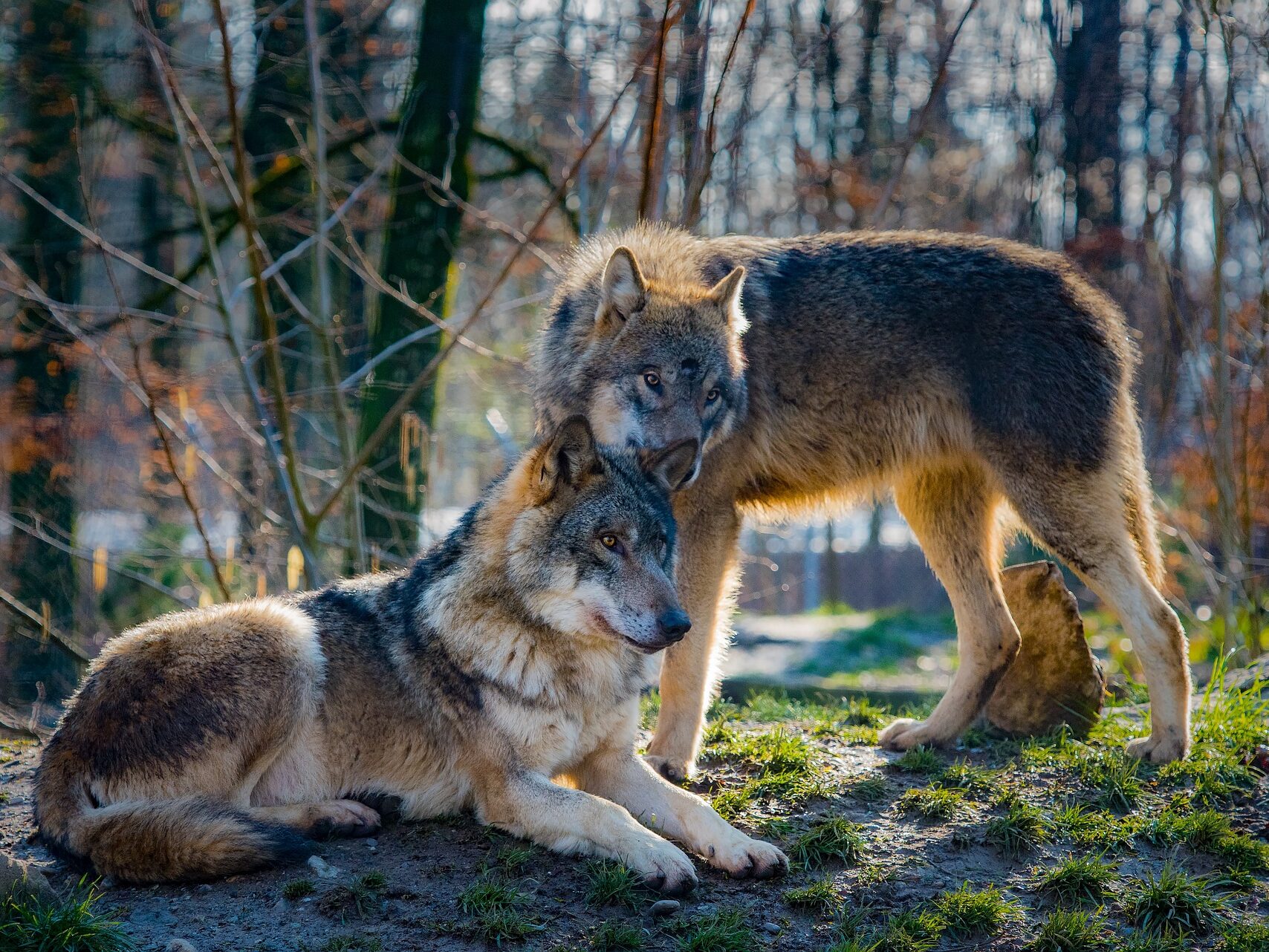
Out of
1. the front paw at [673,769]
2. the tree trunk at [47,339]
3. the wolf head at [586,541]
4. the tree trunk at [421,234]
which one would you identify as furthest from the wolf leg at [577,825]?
the tree trunk at [47,339]

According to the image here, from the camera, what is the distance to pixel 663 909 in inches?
137

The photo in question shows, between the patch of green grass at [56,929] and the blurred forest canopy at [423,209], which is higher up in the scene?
the blurred forest canopy at [423,209]

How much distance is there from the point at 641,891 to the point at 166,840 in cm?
160

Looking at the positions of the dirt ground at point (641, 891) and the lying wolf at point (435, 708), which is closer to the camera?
the dirt ground at point (641, 891)

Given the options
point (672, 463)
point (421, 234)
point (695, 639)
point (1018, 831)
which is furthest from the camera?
point (421, 234)

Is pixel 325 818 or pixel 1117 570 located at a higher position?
pixel 1117 570

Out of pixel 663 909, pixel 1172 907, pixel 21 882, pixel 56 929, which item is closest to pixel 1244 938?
pixel 1172 907

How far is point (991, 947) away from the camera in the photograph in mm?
3406

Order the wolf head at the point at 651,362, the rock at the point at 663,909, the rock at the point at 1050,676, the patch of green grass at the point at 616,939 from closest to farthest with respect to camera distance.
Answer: the patch of green grass at the point at 616,939 < the rock at the point at 663,909 < the wolf head at the point at 651,362 < the rock at the point at 1050,676

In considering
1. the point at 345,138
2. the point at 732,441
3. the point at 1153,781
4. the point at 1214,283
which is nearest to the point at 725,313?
the point at 732,441

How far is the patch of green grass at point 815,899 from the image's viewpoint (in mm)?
3582

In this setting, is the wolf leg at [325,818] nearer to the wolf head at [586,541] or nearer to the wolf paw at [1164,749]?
the wolf head at [586,541]

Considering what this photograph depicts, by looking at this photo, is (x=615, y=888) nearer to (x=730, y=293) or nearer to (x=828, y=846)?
(x=828, y=846)

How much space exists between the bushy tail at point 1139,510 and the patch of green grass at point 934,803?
1699 millimetres
